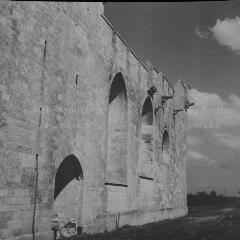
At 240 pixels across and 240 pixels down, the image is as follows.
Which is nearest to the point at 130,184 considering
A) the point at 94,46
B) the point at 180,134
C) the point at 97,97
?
the point at 97,97

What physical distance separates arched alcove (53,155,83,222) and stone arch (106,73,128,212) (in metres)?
2.42

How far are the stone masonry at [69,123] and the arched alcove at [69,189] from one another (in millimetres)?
29

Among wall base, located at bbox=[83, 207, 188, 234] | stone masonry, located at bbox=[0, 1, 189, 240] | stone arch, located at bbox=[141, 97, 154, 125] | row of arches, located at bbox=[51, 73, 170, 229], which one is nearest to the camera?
stone masonry, located at bbox=[0, 1, 189, 240]

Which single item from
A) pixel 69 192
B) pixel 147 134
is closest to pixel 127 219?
pixel 69 192

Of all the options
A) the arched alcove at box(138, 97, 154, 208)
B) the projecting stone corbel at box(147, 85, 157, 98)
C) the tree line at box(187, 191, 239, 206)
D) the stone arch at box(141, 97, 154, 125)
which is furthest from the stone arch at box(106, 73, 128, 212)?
the tree line at box(187, 191, 239, 206)

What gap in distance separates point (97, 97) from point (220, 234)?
5.55 metres

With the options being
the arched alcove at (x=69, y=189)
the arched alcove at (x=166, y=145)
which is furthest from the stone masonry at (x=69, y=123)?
the arched alcove at (x=166, y=145)

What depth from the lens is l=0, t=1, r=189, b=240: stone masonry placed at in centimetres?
748

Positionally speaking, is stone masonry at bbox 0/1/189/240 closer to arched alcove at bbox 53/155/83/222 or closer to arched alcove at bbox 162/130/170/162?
arched alcove at bbox 53/155/83/222

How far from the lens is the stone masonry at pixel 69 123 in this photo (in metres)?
7.48

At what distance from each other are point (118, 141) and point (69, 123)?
4.44 metres

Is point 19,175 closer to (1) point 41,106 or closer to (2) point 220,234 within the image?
(1) point 41,106

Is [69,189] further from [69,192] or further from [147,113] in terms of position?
[147,113]

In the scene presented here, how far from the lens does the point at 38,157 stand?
27.1ft
